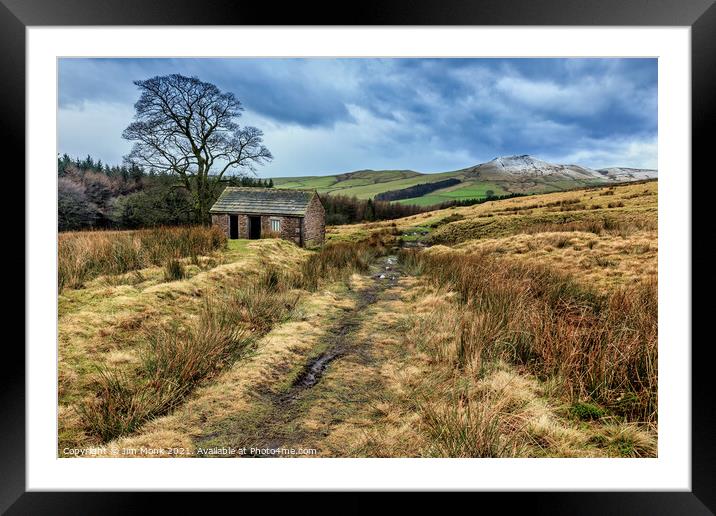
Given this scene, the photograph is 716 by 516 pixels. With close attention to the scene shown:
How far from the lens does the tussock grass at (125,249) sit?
7.81 ft

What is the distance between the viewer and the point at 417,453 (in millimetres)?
1849

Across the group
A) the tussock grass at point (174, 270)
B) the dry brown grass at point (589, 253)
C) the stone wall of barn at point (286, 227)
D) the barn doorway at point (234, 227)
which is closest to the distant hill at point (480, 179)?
the stone wall of barn at point (286, 227)

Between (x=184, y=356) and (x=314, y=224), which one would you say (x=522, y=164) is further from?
(x=184, y=356)

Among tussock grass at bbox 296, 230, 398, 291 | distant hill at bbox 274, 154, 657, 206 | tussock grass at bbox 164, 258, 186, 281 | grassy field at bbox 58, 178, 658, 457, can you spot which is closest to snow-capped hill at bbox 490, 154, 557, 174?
distant hill at bbox 274, 154, 657, 206

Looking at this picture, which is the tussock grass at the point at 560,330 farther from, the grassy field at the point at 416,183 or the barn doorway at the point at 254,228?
the barn doorway at the point at 254,228

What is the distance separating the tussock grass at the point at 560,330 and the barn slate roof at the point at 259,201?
1.48m

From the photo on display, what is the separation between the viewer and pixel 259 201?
2719 millimetres

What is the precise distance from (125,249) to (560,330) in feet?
13.6

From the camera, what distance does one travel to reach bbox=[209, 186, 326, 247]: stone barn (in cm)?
263

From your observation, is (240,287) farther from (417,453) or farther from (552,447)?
(552,447)

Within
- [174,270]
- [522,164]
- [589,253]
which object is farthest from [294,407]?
[589,253]

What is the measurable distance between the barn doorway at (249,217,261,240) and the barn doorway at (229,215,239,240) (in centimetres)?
14
